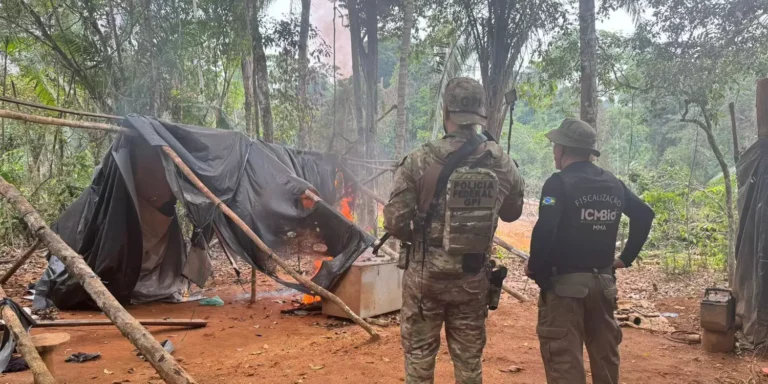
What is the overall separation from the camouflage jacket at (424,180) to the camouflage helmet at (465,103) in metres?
0.09

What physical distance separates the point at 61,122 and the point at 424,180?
399 cm

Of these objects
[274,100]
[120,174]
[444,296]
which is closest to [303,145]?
[274,100]

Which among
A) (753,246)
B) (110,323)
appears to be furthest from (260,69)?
(753,246)

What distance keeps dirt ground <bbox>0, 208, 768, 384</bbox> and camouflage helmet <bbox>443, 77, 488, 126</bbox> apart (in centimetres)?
226

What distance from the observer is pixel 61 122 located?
4934mm

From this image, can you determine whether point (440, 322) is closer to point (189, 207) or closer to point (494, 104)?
point (189, 207)

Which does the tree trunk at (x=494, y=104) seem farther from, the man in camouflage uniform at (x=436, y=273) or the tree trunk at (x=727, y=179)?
the man in camouflage uniform at (x=436, y=273)

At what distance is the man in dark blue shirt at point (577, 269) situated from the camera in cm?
296

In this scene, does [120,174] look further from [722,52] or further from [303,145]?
[722,52]

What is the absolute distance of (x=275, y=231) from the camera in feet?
19.9

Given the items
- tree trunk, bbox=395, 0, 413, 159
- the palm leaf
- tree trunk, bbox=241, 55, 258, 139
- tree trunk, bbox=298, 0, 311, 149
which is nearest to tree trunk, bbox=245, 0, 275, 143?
tree trunk, bbox=241, 55, 258, 139

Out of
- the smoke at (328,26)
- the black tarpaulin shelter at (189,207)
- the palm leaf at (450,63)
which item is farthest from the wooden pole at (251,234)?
the palm leaf at (450,63)

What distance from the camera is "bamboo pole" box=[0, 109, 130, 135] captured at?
14.7 ft

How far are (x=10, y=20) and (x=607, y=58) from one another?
1136 centimetres
